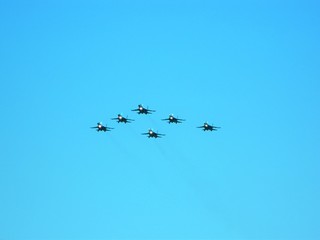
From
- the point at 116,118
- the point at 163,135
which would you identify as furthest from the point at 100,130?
the point at 163,135

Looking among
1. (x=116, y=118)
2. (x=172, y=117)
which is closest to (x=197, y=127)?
(x=172, y=117)

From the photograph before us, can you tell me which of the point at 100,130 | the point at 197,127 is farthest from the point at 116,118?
the point at 197,127

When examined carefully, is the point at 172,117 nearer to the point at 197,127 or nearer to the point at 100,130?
the point at 197,127

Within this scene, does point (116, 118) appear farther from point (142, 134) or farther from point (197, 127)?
point (197, 127)

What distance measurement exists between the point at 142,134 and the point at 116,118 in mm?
10306

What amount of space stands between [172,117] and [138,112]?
1069 cm

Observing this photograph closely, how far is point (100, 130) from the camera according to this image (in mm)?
199250

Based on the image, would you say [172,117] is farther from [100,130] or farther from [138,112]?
[100,130]

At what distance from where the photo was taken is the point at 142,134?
639ft

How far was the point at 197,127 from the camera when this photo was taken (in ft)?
655

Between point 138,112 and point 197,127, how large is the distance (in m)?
19.3

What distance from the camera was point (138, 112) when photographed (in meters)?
197

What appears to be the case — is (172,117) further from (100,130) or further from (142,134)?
(100,130)

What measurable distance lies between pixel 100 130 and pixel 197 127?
1202 inches
